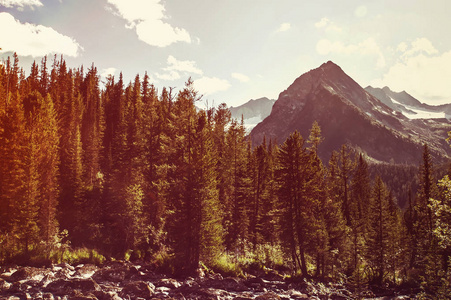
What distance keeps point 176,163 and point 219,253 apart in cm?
1094

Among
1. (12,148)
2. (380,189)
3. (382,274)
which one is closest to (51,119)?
(12,148)

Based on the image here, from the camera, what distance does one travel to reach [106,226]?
122 ft

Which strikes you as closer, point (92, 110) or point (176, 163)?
point (176, 163)

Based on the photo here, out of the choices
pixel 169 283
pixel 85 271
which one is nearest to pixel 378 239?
pixel 169 283

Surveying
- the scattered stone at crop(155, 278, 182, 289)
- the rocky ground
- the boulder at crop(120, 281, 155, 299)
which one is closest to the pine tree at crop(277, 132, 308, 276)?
the rocky ground

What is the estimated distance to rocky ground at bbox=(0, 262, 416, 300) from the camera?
58.3 ft

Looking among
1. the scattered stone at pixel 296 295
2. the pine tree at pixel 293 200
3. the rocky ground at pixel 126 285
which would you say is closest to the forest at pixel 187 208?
the pine tree at pixel 293 200

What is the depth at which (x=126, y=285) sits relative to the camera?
65.9 ft

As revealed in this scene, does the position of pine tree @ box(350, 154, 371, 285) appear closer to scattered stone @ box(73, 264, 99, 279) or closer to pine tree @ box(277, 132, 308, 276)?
pine tree @ box(277, 132, 308, 276)

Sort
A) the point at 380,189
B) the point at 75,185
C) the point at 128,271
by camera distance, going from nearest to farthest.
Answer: the point at 128,271 < the point at 380,189 < the point at 75,185

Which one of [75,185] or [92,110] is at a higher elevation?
[92,110]

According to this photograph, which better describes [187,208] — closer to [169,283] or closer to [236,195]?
[169,283]

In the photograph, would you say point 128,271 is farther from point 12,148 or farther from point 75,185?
point 75,185

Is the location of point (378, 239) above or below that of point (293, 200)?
below
